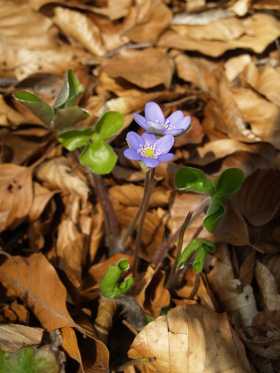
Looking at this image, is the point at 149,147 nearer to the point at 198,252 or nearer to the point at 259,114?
the point at 198,252

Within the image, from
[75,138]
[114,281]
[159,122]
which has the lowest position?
[114,281]

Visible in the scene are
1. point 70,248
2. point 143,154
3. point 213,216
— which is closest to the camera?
point 143,154

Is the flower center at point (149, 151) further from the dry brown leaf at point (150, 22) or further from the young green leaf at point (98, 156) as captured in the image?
the dry brown leaf at point (150, 22)

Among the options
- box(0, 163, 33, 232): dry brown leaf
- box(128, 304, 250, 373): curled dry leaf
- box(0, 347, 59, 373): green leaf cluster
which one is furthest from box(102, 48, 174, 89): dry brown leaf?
box(0, 347, 59, 373): green leaf cluster

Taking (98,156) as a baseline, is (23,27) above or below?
above

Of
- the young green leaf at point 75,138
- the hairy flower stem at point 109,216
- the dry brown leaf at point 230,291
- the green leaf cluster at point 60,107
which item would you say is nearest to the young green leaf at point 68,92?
the green leaf cluster at point 60,107

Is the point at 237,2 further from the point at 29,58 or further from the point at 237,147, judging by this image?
the point at 29,58

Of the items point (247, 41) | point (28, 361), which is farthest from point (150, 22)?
point (28, 361)
